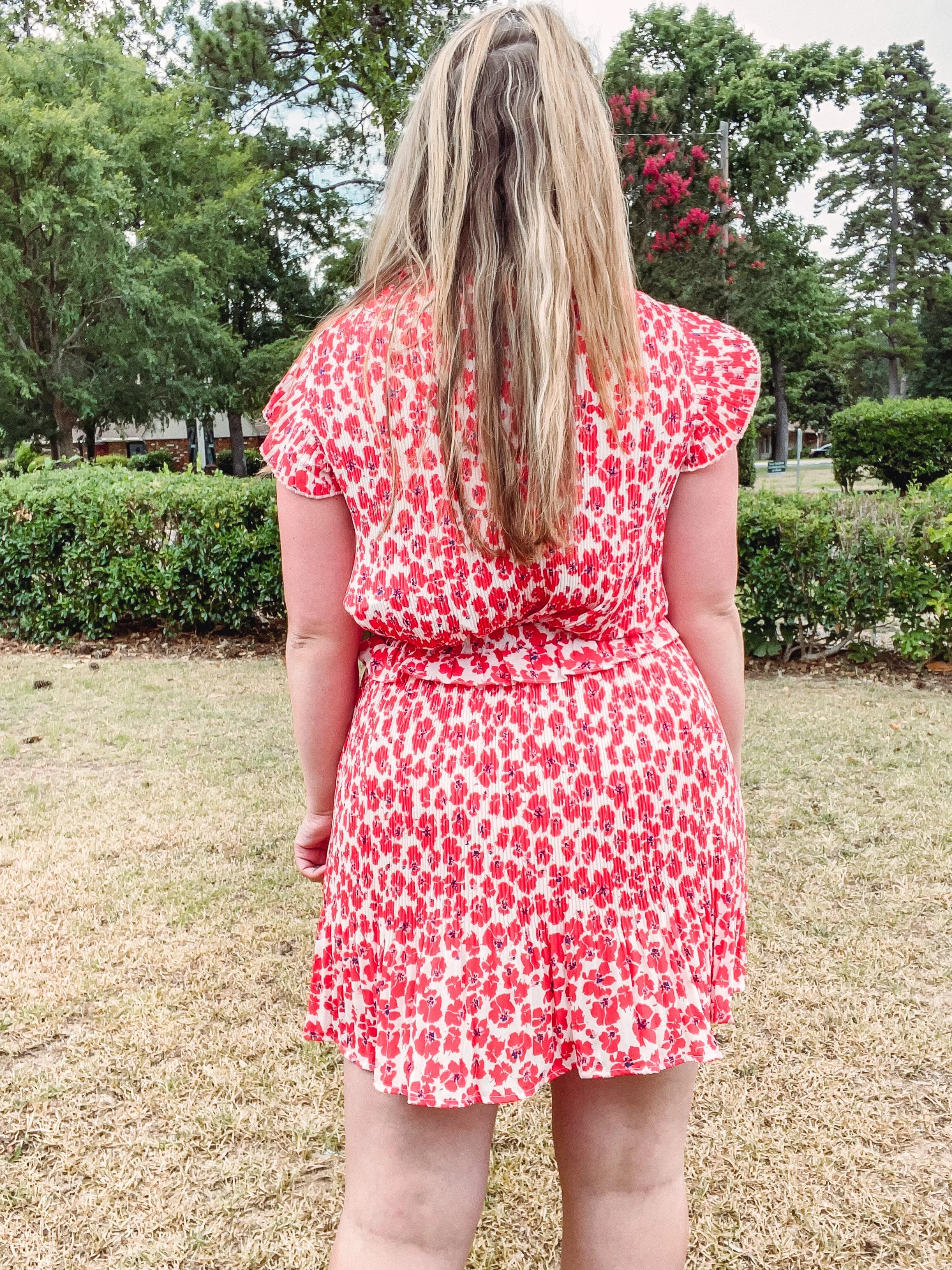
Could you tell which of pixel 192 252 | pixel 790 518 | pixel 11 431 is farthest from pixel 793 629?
pixel 11 431

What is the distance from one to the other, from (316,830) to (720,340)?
89 cm

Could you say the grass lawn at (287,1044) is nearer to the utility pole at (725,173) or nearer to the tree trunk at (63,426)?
the utility pole at (725,173)

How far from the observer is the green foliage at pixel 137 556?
7688 millimetres

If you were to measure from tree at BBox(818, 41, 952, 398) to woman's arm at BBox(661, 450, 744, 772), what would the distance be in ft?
155

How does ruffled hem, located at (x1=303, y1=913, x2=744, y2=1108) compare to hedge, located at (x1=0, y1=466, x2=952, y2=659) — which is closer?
ruffled hem, located at (x1=303, y1=913, x2=744, y2=1108)

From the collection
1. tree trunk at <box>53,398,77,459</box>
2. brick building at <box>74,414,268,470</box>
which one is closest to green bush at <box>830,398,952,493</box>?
tree trunk at <box>53,398,77,459</box>

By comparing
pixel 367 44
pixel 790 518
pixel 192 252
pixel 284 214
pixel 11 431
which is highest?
pixel 284 214

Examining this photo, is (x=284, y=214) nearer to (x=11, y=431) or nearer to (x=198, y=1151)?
(x=11, y=431)

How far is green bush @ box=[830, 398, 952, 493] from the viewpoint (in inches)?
605

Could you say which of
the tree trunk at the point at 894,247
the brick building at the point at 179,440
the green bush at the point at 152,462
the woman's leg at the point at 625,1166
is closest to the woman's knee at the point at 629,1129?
the woman's leg at the point at 625,1166

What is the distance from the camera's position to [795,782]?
475 centimetres

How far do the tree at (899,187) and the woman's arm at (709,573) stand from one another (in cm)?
4729

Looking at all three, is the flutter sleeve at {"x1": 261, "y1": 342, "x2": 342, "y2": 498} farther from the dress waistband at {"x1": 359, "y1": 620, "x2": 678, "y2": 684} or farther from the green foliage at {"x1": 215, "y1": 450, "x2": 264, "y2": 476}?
the green foliage at {"x1": 215, "y1": 450, "x2": 264, "y2": 476}

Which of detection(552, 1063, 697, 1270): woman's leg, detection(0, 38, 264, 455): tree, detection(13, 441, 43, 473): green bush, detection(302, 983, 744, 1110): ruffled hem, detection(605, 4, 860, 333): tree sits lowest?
detection(552, 1063, 697, 1270): woman's leg
